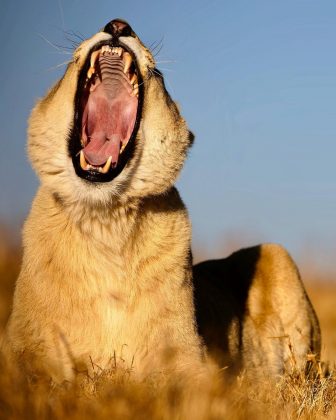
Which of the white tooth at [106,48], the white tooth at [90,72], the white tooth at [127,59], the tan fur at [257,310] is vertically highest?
the white tooth at [106,48]

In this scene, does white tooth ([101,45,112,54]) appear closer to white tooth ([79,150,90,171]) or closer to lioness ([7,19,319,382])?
lioness ([7,19,319,382])

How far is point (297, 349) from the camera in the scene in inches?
252

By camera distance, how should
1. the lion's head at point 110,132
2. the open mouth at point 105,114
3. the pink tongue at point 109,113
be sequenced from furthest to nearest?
the pink tongue at point 109,113 → the open mouth at point 105,114 → the lion's head at point 110,132

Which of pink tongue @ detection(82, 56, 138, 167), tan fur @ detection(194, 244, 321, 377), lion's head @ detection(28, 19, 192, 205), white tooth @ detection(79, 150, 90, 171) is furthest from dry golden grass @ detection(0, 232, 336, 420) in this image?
tan fur @ detection(194, 244, 321, 377)

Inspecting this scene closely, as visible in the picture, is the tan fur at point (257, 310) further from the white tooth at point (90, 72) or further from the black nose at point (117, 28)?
the black nose at point (117, 28)

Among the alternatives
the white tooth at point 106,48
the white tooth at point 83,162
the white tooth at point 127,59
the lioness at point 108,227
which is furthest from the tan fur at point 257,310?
the white tooth at point 106,48

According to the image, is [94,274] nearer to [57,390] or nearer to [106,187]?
[106,187]

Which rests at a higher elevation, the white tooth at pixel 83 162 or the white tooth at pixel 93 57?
the white tooth at pixel 93 57

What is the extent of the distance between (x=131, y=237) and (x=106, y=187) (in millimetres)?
307

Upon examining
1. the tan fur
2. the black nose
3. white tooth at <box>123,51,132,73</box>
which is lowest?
the tan fur

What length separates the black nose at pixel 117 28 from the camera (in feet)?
14.9

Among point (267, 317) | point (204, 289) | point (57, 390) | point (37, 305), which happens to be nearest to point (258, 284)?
point (267, 317)

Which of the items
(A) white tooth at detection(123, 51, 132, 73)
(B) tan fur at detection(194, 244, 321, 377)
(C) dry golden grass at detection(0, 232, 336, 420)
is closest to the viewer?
(C) dry golden grass at detection(0, 232, 336, 420)

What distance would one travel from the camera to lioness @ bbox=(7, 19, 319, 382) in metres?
4.18
